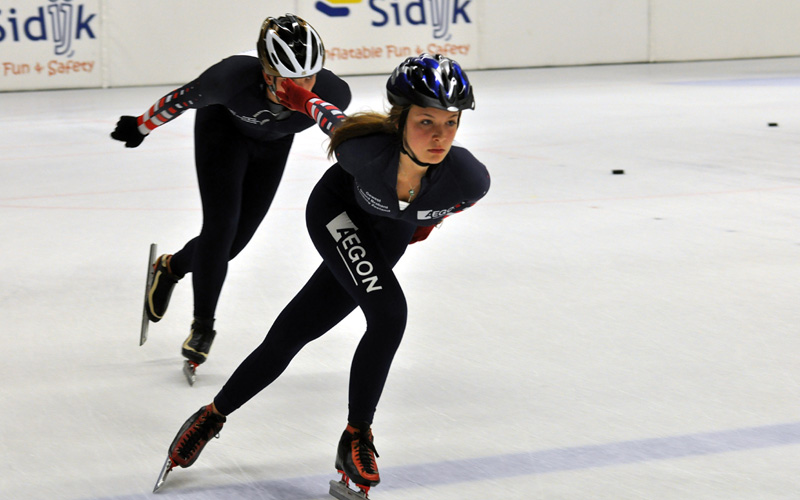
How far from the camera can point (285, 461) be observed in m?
2.72

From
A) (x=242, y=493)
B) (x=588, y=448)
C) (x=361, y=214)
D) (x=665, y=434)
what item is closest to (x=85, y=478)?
(x=242, y=493)

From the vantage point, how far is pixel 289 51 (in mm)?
3160

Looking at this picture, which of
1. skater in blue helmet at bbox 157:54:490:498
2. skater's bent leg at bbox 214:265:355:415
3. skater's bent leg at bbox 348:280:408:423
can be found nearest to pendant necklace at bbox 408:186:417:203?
skater in blue helmet at bbox 157:54:490:498

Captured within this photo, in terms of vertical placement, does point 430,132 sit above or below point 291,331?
above

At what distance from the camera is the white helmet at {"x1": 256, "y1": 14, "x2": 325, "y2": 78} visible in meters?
3.17

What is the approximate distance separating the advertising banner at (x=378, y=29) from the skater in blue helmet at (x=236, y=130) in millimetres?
11840

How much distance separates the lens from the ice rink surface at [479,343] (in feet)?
8.68

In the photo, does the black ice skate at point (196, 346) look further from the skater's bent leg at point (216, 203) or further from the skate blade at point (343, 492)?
the skate blade at point (343, 492)

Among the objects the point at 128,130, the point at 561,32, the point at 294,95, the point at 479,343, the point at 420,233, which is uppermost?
the point at 294,95

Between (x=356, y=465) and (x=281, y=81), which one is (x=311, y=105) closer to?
(x=281, y=81)

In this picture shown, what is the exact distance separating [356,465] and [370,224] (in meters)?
0.61

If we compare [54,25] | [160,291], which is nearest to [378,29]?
[54,25]

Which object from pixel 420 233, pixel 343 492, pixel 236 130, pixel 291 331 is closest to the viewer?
pixel 343 492

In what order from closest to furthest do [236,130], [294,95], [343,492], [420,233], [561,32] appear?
[343,492]
[420,233]
[294,95]
[236,130]
[561,32]
